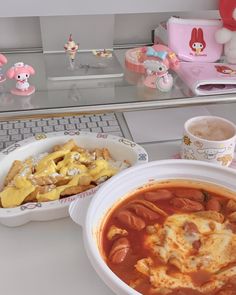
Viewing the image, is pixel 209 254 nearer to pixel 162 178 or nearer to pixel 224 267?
pixel 224 267

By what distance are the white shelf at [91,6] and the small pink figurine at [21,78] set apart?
0.10m

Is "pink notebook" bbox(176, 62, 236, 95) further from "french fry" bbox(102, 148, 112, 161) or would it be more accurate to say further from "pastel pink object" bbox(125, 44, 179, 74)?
"french fry" bbox(102, 148, 112, 161)

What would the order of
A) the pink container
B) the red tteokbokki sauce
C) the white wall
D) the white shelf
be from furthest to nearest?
the white wall, the pink container, the white shelf, the red tteokbokki sauce

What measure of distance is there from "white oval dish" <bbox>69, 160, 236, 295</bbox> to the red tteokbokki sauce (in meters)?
0.01

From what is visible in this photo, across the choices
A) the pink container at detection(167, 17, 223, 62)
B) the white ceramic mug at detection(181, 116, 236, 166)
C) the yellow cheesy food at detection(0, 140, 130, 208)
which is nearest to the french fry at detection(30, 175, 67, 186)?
the yellow cheesy food at detection(0, 140, 130, 208)

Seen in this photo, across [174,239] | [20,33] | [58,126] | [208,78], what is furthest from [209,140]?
[20,33]

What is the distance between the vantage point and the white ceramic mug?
2.57 feet

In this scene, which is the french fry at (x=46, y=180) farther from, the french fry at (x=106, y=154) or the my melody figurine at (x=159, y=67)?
the my melody figurine at (x=159, y=67)

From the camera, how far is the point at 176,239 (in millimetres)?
649

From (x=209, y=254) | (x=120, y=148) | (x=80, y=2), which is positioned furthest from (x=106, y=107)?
(x=209, y=254)

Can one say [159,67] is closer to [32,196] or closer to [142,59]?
[142,59]

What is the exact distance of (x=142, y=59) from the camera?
2.92 ft

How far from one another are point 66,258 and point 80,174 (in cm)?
15

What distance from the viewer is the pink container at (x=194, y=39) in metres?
0.91
